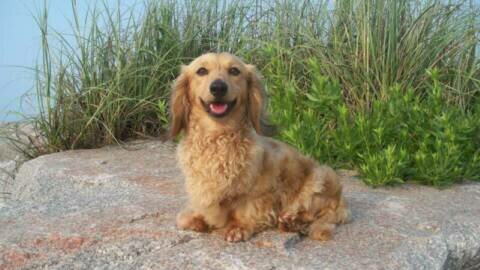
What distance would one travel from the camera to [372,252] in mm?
3096

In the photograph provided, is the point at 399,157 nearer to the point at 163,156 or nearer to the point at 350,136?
the point at 350,136

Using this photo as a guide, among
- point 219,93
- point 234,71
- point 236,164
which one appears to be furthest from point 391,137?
point 219,93

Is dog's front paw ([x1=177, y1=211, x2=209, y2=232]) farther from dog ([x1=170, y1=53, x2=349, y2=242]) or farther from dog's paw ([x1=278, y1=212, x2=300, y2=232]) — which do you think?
dog's paw ([x1=278, y1=212, x2=300, y2=232])

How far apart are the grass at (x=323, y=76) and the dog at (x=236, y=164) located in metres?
1.54

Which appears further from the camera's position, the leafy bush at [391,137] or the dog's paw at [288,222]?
the leafy bush at [391,137]

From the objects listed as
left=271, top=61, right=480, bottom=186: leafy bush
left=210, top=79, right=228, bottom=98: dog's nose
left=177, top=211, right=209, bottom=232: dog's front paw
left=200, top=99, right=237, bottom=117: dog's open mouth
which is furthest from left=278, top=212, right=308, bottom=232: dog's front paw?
left=271, top=61, right=480, bottom=186: leafy bush

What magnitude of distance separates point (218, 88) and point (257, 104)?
1.25 ft

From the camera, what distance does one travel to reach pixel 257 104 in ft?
10.7

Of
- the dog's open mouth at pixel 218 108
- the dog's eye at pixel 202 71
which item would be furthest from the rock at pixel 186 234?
the dog's eye at pixel 202 71

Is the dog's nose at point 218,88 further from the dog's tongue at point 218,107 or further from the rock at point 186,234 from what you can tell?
the rock at point 186,234

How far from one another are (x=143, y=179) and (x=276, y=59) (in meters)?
2.09

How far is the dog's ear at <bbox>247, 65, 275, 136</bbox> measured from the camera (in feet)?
10.6

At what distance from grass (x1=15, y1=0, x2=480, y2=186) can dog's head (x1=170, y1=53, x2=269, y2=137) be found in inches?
63.5

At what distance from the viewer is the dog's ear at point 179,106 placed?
10.8 feet
